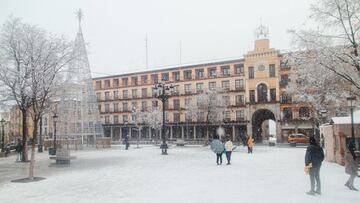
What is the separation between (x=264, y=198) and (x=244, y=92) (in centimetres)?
4657

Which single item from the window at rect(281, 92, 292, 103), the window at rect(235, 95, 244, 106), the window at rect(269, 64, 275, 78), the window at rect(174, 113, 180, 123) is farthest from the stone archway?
the window at rect(174, 113, 180, 123)

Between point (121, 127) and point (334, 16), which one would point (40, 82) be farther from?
point (121, 127)

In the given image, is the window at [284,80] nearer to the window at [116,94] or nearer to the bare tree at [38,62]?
the window at [116,94]

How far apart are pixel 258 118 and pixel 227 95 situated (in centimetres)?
620

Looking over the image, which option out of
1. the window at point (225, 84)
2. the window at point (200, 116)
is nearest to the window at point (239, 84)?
the window at point (225, 84)

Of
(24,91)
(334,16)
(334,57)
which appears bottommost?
(24,91)

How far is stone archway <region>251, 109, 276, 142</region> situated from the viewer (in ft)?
178

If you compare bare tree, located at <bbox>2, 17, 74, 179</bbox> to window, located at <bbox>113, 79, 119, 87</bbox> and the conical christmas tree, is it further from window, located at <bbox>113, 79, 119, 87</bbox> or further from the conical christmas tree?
window, located at <bbox>113, 79, 119, 87</bbox>

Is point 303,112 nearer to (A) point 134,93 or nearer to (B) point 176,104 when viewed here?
(B) point 176,104

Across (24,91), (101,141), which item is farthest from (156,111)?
(24,91)

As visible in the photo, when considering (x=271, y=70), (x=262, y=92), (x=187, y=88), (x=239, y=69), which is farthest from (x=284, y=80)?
(x=187, y=88)

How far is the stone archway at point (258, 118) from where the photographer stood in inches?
2142

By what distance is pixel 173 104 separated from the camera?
62500 mm

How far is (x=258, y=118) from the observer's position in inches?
2208
